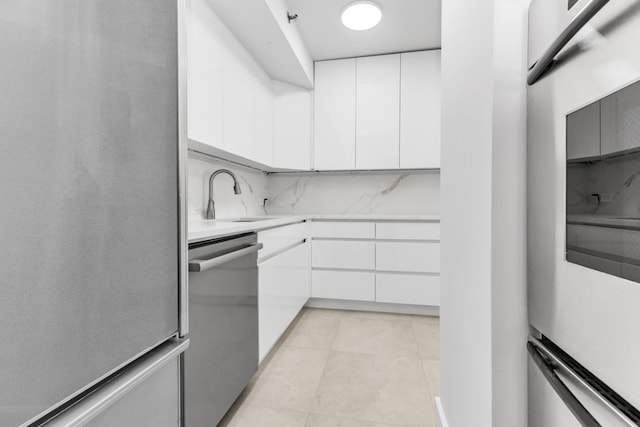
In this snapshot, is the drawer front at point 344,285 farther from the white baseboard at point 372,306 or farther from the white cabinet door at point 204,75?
the white cabinet door at point 204,75

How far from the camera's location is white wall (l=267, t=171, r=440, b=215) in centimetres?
310

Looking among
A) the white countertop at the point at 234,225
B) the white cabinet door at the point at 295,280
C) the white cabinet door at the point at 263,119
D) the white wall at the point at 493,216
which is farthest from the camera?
the white cabinet door at the point at 263,119

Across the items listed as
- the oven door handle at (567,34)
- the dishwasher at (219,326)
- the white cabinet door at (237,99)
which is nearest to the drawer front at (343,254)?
the white cabinet door at (237,99)

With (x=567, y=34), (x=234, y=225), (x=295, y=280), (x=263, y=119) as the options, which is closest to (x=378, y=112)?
(x=263, y=119)

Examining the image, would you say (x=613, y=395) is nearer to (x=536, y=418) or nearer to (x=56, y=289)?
(x=536, y=418)

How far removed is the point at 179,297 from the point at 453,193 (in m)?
0.92

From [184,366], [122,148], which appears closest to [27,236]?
[122,148]

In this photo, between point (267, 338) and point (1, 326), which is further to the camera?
point (267, 338)

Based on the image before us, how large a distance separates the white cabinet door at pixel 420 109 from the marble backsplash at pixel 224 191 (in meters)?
1.56

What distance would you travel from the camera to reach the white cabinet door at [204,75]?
148 centimetres

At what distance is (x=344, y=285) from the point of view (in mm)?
2752

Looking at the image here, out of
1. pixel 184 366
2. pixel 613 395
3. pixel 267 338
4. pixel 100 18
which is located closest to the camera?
pixel 613 395

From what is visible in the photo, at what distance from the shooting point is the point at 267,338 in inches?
67.4

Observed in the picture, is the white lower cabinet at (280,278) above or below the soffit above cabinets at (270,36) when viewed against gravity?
below
